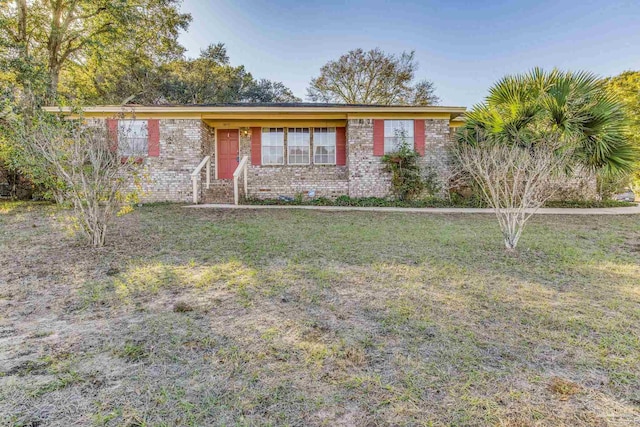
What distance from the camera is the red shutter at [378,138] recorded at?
11141mm

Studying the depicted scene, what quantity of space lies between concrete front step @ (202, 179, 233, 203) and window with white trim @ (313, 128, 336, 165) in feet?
11.3

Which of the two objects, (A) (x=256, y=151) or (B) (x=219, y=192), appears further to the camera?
(A) (x=256, y=151)

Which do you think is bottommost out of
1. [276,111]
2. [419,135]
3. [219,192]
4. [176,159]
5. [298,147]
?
[219,192]

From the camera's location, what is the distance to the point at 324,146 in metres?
12.4

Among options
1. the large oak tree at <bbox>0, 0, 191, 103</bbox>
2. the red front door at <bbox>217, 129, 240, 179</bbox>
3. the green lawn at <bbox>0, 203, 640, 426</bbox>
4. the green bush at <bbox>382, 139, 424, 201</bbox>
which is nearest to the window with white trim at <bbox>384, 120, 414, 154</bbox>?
the green bush at <bbox>382, 139, 424, 201</bbox>

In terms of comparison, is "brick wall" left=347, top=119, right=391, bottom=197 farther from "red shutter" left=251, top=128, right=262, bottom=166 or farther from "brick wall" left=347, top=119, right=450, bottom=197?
"red shutter" left=251, top=128, right=262, bottom=166

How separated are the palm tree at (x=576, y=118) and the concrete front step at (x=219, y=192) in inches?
354

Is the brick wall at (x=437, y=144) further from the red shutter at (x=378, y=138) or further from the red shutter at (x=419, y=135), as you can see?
the red shutter at (x=378, y=138)

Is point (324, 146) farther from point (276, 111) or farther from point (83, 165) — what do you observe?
point (83, 165)

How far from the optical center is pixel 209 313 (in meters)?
2.62

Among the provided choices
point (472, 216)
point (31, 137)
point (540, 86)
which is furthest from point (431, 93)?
point (31, 137)

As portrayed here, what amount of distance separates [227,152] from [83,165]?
26.6 ft

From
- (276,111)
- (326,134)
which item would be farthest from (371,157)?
(276,111)

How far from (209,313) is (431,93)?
24.5 m
